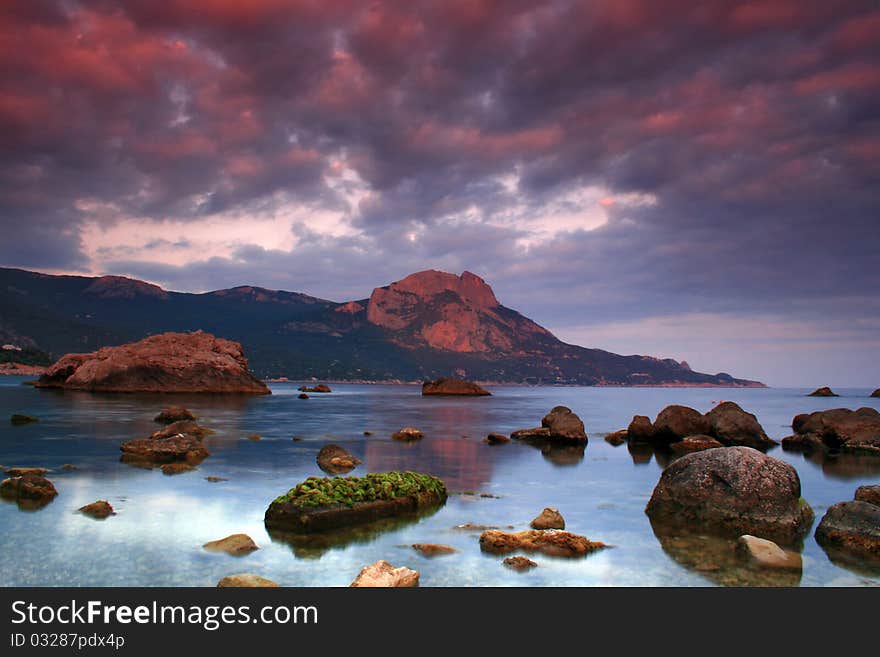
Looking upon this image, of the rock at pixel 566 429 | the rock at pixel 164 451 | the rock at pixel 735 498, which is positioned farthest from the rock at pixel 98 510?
the rock at pixel 566 429

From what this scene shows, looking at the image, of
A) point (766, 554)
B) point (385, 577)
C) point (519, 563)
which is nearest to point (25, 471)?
point (385, 577)

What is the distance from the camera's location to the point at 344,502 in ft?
53.7

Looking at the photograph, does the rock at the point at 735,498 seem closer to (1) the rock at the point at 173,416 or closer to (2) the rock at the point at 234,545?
(2) the rock at the point at 234,545

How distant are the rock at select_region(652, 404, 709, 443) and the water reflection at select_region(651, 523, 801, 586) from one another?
91.0 feet

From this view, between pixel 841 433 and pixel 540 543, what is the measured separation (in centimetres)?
3832

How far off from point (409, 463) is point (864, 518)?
1999 cm

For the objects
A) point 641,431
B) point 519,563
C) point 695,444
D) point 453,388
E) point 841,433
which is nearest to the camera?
point 519,563

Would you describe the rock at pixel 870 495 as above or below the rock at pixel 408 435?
above

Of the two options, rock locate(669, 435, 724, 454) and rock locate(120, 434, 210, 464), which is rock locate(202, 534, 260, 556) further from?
rock locate(669, 435, 724, 454)

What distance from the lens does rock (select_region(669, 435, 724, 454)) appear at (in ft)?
124

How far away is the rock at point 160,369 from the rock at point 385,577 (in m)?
117

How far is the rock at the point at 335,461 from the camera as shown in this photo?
1059 inches

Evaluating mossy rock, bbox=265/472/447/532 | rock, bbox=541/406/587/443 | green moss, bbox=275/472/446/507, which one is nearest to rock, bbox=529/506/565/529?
mossy rock, bbox=265/472/447/532

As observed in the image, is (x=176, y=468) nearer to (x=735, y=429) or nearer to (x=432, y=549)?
(x=432, y=549)
